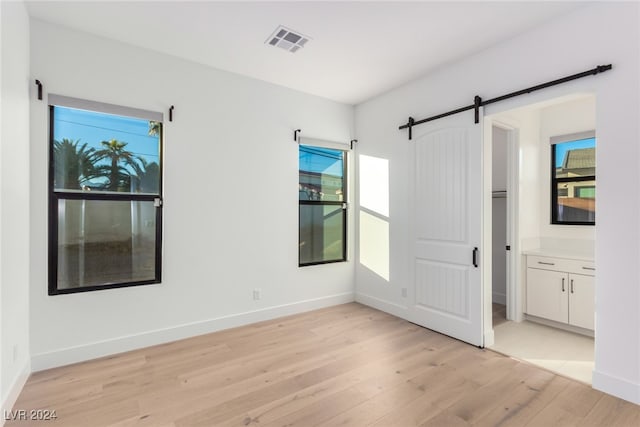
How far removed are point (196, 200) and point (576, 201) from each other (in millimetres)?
4384

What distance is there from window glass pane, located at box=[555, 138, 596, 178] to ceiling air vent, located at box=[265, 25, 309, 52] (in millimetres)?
3355

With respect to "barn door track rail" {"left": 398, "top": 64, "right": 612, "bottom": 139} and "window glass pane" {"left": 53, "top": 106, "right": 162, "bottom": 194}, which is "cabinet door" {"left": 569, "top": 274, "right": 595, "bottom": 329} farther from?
"window glass pane" {"left": 53, "top": 106, "right": 162, "bottom": 194}

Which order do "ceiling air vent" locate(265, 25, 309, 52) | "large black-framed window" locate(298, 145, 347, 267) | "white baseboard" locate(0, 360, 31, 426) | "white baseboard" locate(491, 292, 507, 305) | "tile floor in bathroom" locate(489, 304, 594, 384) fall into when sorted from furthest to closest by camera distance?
"white baseboard" locate(491, 292, 507, 305) → "large black-framed window" locate(298, 145, 347, 267) → "ceiling air vent" locate(265, 25, 309, 52) → "tile floor in bathroom" locate(489, 304, 594, 384) → "white baseboard" locate(0, 360, 31, 426)

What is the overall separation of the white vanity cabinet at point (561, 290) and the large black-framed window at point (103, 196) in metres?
4.19

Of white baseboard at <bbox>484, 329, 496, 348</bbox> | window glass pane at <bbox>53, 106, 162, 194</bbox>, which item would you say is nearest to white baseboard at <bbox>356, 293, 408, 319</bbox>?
white baseboard at <bbox>484, 329, 496, 348</bbox>

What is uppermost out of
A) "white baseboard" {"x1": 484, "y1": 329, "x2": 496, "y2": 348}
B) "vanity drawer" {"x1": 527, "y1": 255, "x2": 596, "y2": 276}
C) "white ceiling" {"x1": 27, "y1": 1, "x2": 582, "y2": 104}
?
"white ceiling" {"x1": 27, "y1": 1, "x2": 582, "y2": 104}

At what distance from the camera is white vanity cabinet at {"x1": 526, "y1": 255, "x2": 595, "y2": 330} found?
3.22m

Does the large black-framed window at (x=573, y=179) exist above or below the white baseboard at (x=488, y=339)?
above

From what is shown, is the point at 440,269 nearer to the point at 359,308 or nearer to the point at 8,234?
the point at 359,308

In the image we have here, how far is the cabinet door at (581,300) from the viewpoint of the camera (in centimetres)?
319


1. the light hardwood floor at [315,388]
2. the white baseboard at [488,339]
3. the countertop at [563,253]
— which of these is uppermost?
the countertop at [563,253]

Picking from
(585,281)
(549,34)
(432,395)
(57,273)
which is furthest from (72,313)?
(585,281)

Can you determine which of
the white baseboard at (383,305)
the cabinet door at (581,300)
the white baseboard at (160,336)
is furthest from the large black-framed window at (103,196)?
the cabinet door at (581,300)

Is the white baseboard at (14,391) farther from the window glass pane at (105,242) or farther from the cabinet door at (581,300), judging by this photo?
the cabinet door at (581,300)
